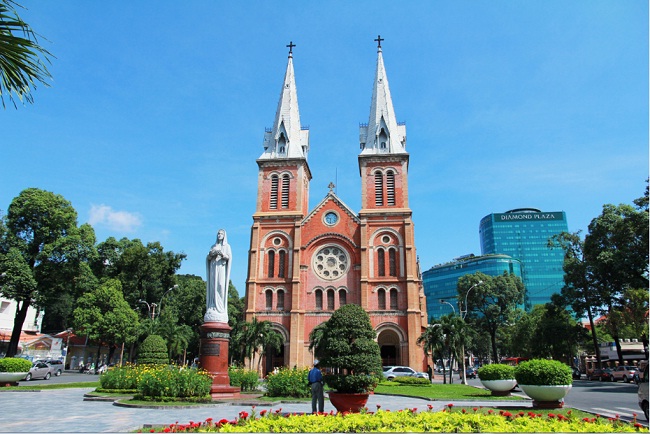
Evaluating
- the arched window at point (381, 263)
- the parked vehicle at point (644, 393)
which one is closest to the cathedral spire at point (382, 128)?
the arched window at point (381, 263)

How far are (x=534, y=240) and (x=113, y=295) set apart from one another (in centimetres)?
11613

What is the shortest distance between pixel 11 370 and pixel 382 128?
34.6m

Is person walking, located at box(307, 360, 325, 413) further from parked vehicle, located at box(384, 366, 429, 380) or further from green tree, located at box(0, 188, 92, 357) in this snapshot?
green tree, located at box(0, 188, 92, 357)

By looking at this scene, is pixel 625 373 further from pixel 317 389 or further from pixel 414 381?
pixel 317 389

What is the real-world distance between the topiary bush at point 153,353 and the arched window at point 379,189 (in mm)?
25735

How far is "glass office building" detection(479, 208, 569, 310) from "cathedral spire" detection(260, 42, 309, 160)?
94004 mm

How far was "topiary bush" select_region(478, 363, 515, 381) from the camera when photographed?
1805 cm

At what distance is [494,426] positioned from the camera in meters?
7.59

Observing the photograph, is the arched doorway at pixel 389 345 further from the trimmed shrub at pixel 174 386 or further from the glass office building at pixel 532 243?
the glass office building at pixel 532 243

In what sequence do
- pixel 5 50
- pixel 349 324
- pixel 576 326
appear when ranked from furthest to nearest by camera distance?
pixel 576 326, pixel 349 324, pixel 5 50

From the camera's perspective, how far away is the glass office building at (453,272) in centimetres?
11088

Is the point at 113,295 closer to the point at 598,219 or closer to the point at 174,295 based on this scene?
the point at 174,295

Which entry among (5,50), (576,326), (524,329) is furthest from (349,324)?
(524,329)

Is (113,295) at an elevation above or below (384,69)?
below
